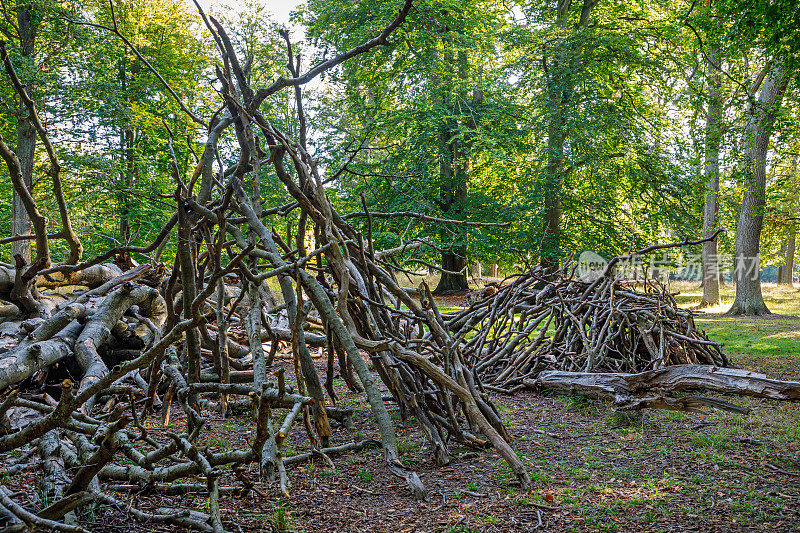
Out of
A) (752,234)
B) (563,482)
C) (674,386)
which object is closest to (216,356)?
(563,482)

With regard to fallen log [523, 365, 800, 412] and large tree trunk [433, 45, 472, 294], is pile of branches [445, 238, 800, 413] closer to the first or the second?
fallen log [523, 365, 800, 412]

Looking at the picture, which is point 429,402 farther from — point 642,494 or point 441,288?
point 441,288

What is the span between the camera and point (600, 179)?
Result: 1605cm

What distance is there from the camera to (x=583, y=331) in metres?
6.18

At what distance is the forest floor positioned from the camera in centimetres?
270

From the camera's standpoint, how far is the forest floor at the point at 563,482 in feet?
8.86

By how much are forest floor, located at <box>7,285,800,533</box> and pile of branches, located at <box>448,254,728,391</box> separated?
0.98m

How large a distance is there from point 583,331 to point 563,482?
3.11 m

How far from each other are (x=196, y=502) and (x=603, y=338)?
4659 millimetres

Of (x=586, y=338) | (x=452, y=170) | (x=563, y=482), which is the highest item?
Answer: (x=452, y=170)

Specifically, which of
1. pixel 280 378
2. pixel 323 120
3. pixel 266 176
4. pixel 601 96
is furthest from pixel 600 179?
pixel 280 378

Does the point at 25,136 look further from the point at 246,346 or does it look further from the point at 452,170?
the point at 452,170

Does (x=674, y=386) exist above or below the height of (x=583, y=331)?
below

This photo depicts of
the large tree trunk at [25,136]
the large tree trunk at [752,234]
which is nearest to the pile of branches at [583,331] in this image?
the large tree trunk at [752,234]
